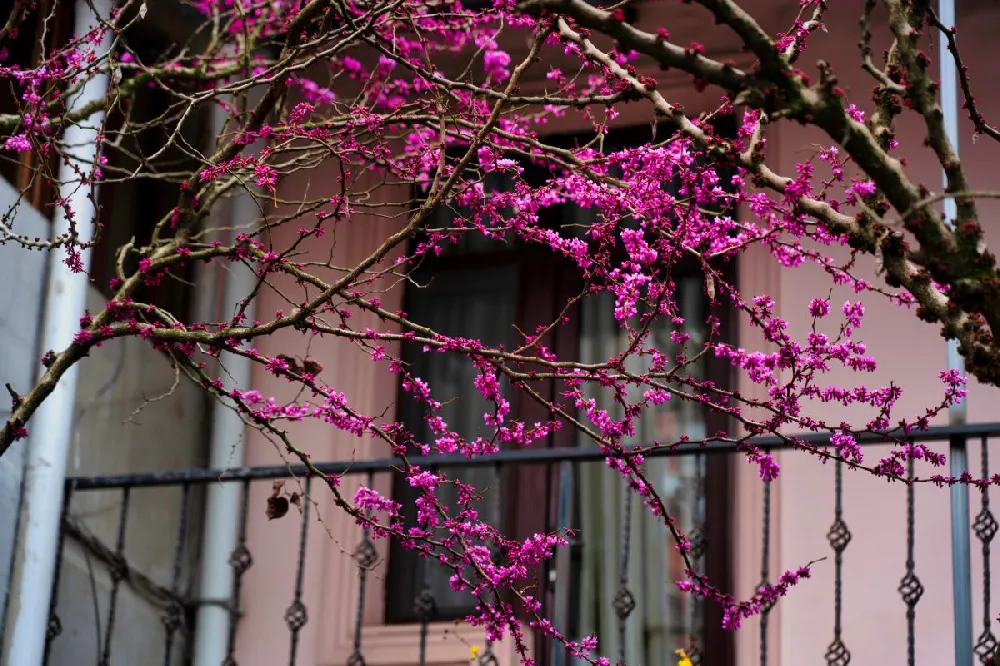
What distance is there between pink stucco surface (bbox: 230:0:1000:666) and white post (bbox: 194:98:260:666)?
0.15 metres

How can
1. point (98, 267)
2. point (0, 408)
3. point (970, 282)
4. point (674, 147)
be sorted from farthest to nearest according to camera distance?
point (98, 267) < point (0, 408) < point (674, 147) < point (970, 282)

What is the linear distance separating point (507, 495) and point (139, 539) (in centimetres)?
169

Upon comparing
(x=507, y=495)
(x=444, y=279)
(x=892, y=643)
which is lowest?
(x=892, y=643)

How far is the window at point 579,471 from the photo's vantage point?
6699 mm

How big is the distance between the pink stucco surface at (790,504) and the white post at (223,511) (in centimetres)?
15

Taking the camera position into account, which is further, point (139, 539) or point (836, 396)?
point (139, 539)

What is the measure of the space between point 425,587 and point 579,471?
1370mm

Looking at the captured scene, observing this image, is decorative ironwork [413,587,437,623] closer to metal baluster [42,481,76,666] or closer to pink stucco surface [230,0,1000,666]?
pink stucco surface [230,0,1000,666]

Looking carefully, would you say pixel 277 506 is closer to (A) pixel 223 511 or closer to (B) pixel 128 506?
(B) pixel 128 506

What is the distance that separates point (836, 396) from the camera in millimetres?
4414

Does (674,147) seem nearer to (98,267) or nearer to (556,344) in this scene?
(556,344)

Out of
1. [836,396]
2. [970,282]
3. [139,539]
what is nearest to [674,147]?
[836,396]

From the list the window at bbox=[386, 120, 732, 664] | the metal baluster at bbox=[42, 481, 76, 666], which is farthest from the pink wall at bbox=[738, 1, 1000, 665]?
the metal baluster at bbox=[42, 481, 76, 666]

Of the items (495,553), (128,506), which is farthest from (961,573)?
(128,506)
